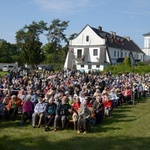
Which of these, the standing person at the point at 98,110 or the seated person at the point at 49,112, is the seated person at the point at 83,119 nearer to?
the seated person at the point at 49,112

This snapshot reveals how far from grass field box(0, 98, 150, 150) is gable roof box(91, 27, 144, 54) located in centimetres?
4544

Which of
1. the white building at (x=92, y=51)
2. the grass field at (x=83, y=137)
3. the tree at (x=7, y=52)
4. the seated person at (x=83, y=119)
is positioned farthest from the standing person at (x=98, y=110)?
the tree at (x=7, y=52)

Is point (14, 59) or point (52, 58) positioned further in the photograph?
point (52, 58)

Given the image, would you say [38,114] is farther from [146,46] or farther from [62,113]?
[146,46]

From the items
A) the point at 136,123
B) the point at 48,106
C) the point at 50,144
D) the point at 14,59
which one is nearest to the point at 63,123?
the point at 48,106

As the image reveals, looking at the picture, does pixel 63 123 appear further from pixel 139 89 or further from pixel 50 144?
pixel 139 89

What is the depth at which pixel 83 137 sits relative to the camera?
9922 mm

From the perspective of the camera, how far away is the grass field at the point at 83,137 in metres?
8.86

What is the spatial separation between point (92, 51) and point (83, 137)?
4719cm

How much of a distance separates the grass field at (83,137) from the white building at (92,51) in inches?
1687

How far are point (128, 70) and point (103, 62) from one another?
32.9ft

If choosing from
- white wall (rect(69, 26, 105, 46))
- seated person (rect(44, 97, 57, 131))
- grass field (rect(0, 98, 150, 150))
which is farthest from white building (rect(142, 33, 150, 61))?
seated person (rect(44, 97, 57, 131))

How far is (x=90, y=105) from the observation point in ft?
41.3

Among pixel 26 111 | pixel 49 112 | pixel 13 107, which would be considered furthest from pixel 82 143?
pixel 13 107
